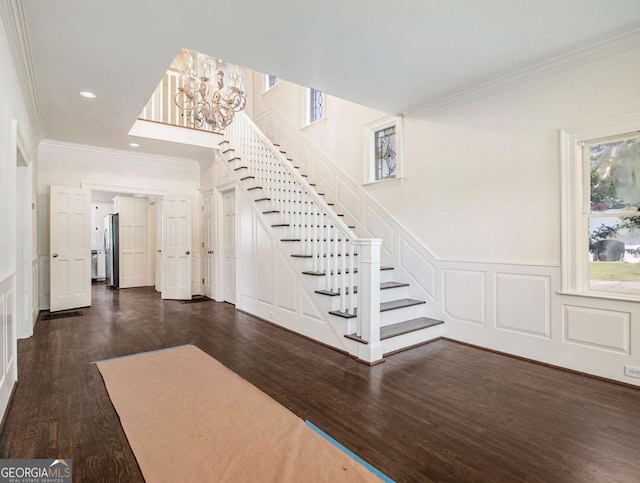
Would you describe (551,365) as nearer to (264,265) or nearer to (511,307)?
(511,307)

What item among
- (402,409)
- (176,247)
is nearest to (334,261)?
(402,409)

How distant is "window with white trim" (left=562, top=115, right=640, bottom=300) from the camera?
9.01ft

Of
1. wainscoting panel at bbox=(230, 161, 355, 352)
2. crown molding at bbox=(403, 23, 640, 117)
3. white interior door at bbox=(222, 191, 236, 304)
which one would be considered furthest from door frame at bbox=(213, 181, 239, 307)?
crown molding at bbox=(403, 23, 640, 117)

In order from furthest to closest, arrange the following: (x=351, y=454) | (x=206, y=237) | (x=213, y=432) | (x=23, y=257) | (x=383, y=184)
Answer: (x=206, y=237), (x=383, y=184), (x=23, y=257), (x=213, y=432), (x=351, y=454)

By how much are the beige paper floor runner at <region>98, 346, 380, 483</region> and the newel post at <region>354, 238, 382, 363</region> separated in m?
1.10

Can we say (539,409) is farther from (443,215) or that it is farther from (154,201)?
(154,201)

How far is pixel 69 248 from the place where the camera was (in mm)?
5605

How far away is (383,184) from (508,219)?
1696 millimetres

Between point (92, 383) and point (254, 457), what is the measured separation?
180 centimetres

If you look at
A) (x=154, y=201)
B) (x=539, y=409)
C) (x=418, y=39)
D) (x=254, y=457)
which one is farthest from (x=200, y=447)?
(x=154, y=201)

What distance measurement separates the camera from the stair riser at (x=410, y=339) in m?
3.38

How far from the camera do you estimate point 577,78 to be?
115 inches

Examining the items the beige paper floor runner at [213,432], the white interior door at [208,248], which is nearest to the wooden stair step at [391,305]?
the beige paper floor runner at [213,432]

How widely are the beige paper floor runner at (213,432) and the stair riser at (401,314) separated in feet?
5.52
